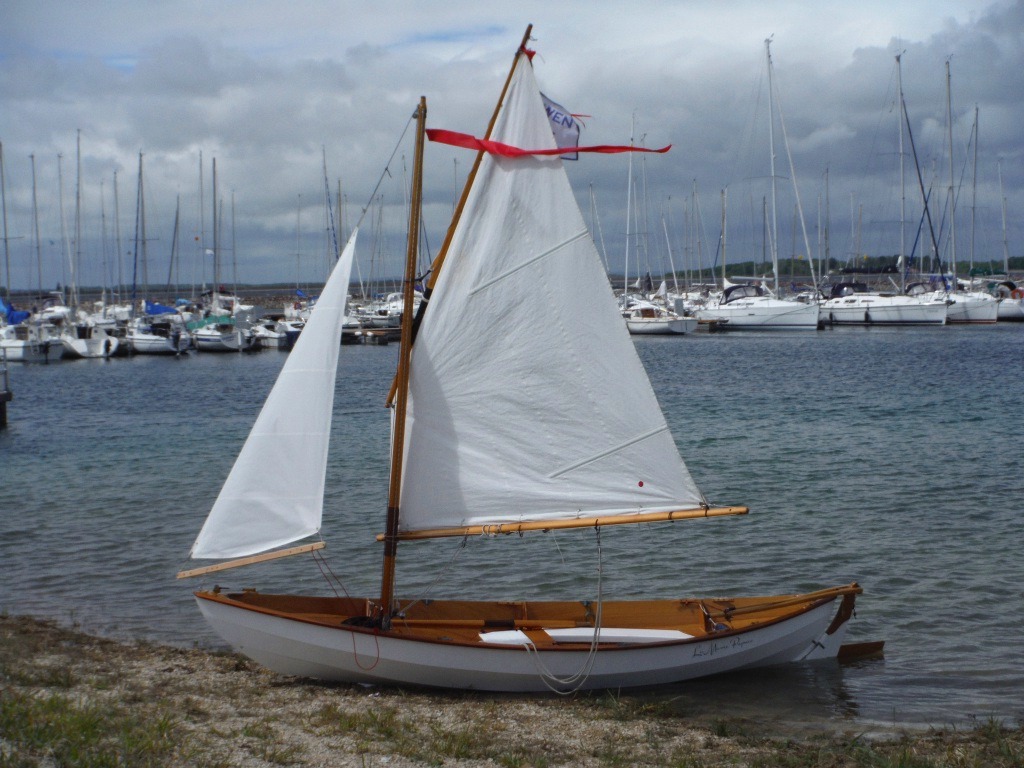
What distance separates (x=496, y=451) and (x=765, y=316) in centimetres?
8647

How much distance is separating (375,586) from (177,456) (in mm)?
17401

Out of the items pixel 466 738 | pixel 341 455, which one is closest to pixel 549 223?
pixel 466 738

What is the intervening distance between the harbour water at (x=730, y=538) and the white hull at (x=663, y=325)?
4999 cm

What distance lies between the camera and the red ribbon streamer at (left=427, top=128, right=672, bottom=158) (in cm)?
1183

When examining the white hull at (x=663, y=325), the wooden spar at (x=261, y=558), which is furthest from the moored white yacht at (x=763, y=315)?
the wooden spar at (x=261, y=558)

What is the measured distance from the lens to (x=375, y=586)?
57.2ft

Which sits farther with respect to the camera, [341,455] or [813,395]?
[813,395]

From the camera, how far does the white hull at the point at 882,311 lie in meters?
95.6

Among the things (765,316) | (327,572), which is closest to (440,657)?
(327,572)

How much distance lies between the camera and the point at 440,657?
11.8 meters

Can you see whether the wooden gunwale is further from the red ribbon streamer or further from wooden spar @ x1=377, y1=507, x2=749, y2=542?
the red ribbon streamer

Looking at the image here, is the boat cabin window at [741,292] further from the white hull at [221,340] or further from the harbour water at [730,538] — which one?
the harbour water at [730,538]

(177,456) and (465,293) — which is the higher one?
(465,293)

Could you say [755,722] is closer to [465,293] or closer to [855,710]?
[855,710]
